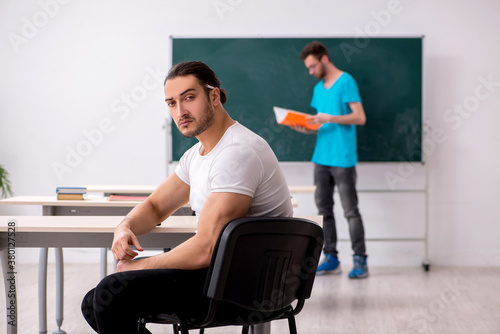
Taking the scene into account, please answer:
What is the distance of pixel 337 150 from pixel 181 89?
2737 mm

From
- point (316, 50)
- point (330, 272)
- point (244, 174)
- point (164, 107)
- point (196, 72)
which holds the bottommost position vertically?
point (330, 272)

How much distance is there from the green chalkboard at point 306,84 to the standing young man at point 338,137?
0.27m

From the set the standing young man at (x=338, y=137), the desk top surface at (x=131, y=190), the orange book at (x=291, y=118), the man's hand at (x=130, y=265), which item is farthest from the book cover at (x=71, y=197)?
the standing young man at (x=338, y=137)

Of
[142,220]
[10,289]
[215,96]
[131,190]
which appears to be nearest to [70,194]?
[131,190]

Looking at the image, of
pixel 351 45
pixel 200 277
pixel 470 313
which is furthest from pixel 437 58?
pixel 200 277

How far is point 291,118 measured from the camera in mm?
4355

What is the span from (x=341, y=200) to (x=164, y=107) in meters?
1.67

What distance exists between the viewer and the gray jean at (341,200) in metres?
4.41

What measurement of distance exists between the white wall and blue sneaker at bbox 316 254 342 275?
357 millimetres

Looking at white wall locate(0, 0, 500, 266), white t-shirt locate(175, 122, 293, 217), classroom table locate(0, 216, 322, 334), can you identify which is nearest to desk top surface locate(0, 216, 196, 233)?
classroom table locate(0, 216, 322, 334)

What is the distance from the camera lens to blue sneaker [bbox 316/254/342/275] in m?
4.55

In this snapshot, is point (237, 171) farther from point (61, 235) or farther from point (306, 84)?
point (306, 84)

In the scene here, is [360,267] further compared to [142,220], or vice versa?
[360,267]

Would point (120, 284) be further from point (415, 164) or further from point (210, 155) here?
point (415, 164)
